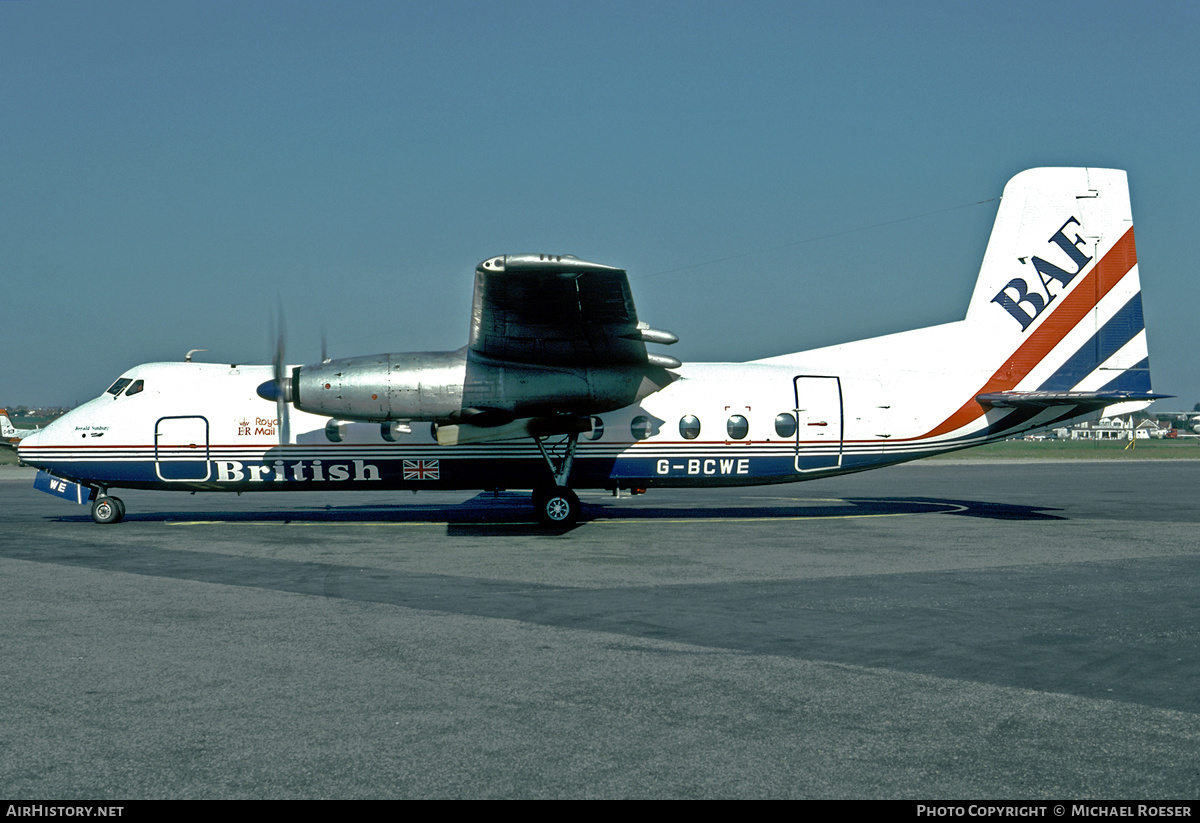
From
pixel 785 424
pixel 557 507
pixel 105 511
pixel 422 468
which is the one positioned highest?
pixel 785 424

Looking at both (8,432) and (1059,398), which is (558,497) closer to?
(1059,398)

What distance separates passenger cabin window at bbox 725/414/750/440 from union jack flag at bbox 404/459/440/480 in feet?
19.9

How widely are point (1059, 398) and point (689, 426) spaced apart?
24.8ft

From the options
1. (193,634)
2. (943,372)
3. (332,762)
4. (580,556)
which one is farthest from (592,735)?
(943,372)

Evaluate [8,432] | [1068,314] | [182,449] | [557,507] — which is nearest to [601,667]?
[557,507]

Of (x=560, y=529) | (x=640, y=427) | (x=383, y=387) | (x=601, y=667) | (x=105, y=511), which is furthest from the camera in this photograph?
(x=640, y=427)

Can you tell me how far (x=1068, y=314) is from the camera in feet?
64.8

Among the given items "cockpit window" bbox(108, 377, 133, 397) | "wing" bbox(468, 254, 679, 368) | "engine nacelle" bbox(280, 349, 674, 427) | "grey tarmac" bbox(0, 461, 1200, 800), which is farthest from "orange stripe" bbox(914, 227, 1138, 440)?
"cockpit window" bbox(108, 377, 133, 397)

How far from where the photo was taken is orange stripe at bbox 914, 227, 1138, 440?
1969cm

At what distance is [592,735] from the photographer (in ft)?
19.1

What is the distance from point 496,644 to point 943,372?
1439 cm

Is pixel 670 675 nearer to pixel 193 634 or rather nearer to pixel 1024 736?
pixel 1024 736

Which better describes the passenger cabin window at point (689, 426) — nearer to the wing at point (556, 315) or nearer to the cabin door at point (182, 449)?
the wing at point (556, 315)

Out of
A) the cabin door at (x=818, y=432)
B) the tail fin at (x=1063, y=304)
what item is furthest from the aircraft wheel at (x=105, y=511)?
the tail fin at (x=1063, y=304)
